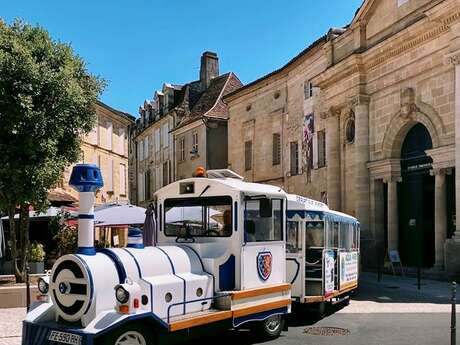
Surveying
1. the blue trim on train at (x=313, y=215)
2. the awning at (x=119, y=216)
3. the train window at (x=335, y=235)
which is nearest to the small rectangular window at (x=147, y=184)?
the awning at (x=119, y=216)

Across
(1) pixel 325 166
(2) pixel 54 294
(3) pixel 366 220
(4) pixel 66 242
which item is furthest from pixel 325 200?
(2) pixel 54 294

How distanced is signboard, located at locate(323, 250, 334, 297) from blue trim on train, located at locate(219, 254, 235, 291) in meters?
3.27

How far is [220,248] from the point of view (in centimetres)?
784

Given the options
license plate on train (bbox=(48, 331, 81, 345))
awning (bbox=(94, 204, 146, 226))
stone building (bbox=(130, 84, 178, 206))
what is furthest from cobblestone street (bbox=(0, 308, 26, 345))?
stone building (bbox=(130, 84, 178, 206))

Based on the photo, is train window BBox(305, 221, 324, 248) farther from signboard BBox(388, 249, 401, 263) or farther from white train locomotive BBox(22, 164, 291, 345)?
signboard BBox(388, 249, 401, 263)

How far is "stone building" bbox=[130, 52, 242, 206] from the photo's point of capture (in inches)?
1453

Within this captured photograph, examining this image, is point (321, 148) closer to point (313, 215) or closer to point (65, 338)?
point (313, 215)

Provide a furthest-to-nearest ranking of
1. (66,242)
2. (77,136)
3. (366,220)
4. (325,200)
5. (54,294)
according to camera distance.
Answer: (325,200)
(366,220)
(66,242)
(77,136)
(54,294)

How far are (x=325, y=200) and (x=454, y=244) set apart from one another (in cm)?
923

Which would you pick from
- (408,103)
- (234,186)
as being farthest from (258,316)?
(408,103)

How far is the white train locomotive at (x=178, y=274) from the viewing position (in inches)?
245

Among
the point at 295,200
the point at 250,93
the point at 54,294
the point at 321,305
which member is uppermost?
the point at 250,93

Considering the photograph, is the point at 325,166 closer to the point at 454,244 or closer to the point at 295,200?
the point at 454,244

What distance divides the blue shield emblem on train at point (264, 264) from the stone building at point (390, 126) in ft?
31.1
